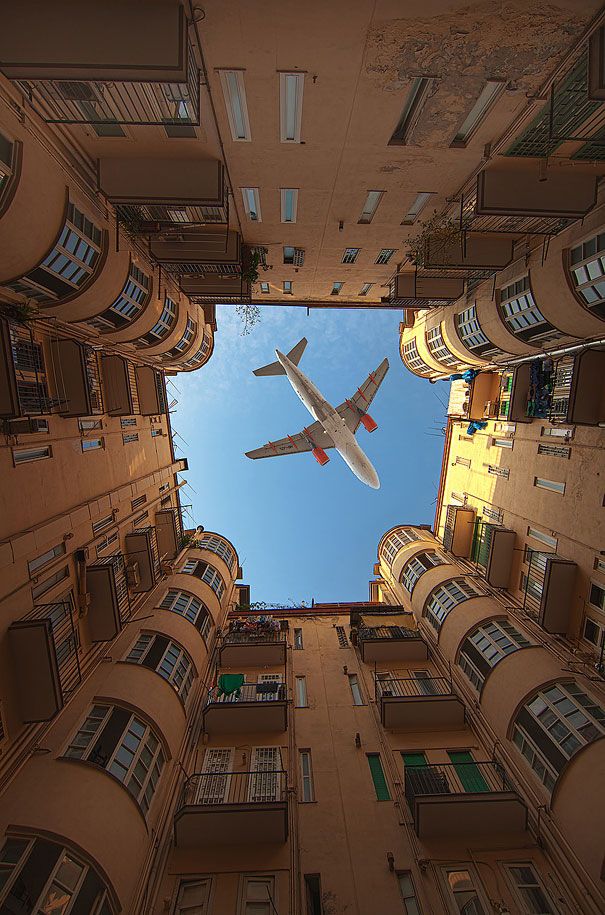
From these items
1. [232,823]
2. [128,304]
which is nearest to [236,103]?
[128,304]

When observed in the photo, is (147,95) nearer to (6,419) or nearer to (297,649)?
(6,419)

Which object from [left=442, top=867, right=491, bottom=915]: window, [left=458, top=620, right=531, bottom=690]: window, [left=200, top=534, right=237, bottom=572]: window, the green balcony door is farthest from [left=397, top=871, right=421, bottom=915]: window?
[left=200, top=534, right=237, bottom=572]: window

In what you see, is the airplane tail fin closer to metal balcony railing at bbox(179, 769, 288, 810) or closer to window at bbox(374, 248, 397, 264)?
window at bbox(374, 248, 397, 264)

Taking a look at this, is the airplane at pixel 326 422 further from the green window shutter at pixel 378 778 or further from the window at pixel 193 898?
the window at pixel 193 898

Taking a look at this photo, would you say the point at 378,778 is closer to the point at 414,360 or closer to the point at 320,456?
the point at 320,456

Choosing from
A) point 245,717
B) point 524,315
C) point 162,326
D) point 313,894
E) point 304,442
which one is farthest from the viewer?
point 304,442

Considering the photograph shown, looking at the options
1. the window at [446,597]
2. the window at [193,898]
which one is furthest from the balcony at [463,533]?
the window at [193,898]

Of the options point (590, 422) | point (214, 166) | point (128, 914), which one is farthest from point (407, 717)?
point (214, 166)
